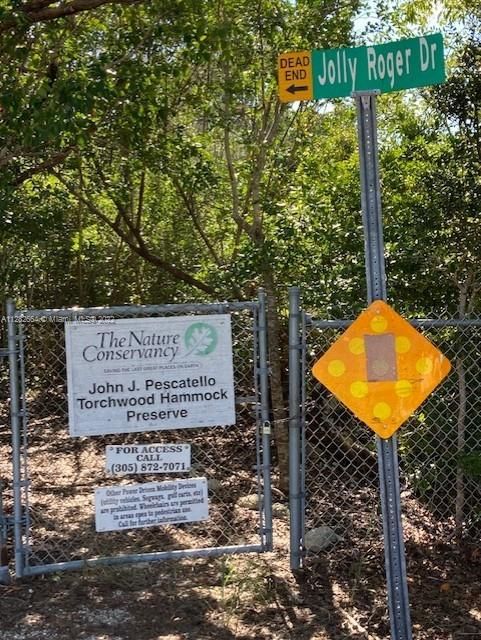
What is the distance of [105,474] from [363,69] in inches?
174

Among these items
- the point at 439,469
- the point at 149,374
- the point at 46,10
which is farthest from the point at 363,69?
the point at 46,10

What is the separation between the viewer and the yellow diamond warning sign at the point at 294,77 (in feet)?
10.8

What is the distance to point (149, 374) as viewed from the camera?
4348 mm

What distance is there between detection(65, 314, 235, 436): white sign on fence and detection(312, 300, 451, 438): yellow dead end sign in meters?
1.09

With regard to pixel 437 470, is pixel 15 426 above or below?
above

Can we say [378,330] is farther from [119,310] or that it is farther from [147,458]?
[147,458]

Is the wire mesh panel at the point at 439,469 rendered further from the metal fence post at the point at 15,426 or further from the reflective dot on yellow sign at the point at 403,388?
the metal fence post at the point at 15,426

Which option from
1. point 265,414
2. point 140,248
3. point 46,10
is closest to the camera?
point 265,414

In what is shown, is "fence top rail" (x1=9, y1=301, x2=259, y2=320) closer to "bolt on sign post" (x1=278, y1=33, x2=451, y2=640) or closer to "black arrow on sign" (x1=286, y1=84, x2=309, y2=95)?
"bolt on sign post" (x1=278, y1=33, x2=451, y2=640)

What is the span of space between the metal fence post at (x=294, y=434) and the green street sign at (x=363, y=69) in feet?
4.56

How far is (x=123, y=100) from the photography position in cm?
591

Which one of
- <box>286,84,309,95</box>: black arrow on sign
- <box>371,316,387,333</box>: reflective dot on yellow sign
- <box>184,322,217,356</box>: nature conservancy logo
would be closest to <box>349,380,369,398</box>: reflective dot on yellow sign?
<box>371,316,387,333</box>: reflective dot on yellow sign

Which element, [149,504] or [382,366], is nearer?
[382,366]

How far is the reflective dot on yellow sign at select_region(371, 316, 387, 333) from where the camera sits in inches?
133
